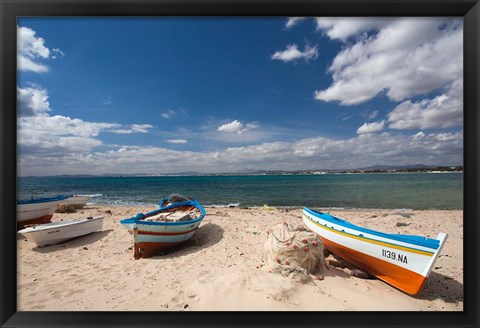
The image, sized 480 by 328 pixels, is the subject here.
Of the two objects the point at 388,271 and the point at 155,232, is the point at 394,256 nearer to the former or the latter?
the point at 388,271

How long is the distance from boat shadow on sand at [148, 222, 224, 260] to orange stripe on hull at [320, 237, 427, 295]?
10.2 ft

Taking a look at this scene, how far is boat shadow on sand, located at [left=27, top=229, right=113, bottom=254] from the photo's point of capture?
518cm

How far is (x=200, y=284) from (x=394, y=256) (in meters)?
2.69

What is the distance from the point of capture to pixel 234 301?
229cm

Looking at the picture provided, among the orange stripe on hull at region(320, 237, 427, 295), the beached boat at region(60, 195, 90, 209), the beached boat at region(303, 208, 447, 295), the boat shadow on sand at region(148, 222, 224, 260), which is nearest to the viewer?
the beached boat at region(303, 208, 447, 295)

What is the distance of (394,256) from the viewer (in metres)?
2.89

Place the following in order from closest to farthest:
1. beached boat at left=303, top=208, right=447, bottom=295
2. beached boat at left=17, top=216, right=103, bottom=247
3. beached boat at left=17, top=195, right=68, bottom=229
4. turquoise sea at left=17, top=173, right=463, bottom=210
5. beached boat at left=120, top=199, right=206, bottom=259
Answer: beached boat at left=303, top=208, right=447, bottom=295, beached boat at left=120, top=199, right=206, bottom=259, beached boat at left=17, top=216, right=103, bottom=247, beached boat at left=17, top=195, right=68, bottom=229, turquoise sea at left=17, top=173, right=463, bottom=210

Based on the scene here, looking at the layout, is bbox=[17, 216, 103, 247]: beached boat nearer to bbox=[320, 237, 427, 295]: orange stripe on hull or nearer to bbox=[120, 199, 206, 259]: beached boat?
bbox=[120, 199, 206, 259]: beached boat

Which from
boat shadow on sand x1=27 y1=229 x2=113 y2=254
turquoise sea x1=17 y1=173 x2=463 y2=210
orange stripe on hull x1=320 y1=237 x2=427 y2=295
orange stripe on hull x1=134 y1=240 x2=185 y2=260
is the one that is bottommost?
turquoise sea x1=17 y1=173 x2=463 y2=210

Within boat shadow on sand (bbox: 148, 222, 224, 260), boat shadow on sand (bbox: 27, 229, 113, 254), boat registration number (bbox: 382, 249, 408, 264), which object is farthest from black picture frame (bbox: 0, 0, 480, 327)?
boat shadow on sand (bbox: 27, 229, 113, 254)

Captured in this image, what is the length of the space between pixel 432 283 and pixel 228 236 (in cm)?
408
